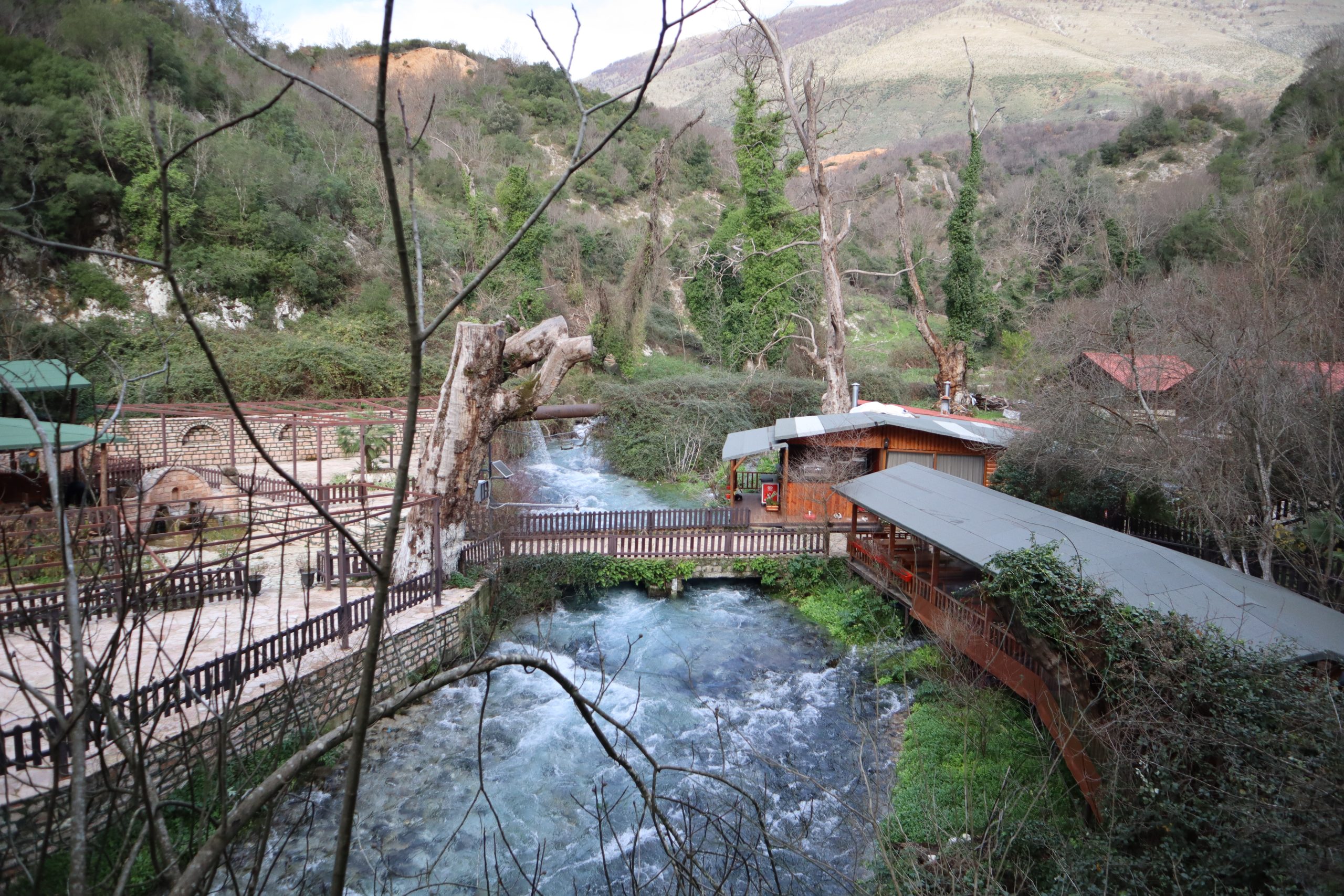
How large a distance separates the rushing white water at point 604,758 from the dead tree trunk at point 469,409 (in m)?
2.10

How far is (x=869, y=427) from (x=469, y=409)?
29.4 ft

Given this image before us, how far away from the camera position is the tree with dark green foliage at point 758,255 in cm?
2625

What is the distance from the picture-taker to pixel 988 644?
28.2 feet

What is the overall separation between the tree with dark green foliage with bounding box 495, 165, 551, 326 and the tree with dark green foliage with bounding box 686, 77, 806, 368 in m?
6.94

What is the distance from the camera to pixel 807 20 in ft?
311

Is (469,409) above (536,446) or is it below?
above

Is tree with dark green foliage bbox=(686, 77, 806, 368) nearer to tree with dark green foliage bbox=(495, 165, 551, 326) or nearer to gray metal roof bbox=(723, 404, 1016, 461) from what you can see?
tree with dark green foliage bbox=(495, 165, 551, 326)

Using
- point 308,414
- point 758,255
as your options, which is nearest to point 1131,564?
point 308,414

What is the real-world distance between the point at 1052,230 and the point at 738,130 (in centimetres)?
1930

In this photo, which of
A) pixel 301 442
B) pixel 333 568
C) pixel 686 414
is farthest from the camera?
pixel 686 414

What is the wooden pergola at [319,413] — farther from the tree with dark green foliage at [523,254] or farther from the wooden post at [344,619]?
the tree with dark green foliage at [523,254]

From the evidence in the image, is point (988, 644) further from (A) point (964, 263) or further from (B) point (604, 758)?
(A) point (964, 263)

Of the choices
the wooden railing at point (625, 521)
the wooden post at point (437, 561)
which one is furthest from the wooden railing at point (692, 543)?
the wooden post at point (437, 561)

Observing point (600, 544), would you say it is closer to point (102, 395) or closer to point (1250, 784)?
point (1250, 784)
